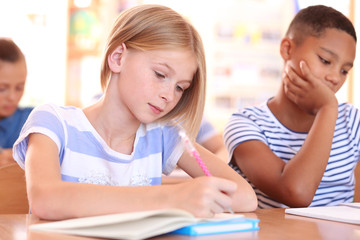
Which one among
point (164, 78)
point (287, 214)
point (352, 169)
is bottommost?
point (352, 169)

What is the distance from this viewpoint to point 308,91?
154cm

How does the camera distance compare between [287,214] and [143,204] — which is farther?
[287,214]

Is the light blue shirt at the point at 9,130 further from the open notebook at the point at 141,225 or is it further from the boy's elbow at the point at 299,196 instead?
the open notebook at the point at 141,225

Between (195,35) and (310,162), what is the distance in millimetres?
465

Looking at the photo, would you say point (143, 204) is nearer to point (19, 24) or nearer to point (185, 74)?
point (185, 74)

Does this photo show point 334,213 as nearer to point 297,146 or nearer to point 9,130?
point 297,146

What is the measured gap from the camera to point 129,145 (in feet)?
4.28

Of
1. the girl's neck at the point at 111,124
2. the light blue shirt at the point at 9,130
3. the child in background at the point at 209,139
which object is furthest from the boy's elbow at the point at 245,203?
the light blue shirt at the point at 9,130

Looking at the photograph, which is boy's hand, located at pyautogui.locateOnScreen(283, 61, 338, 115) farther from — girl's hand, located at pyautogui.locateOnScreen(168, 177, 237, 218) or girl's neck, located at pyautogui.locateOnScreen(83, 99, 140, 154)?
girl's hand, located at pyautogui.locateOnScreen(168, 177, 237, 218)

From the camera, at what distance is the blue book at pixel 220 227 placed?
2.41ft

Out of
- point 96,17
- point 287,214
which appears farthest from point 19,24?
point 287,214

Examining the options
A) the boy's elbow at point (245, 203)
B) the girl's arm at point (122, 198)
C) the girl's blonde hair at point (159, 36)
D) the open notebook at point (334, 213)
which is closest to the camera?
the girl's arm at point (122, 198)

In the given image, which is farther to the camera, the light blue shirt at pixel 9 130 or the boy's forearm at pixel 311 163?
the light blue shirt at pixel 9 130

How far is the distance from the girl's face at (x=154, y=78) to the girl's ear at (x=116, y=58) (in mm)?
14
